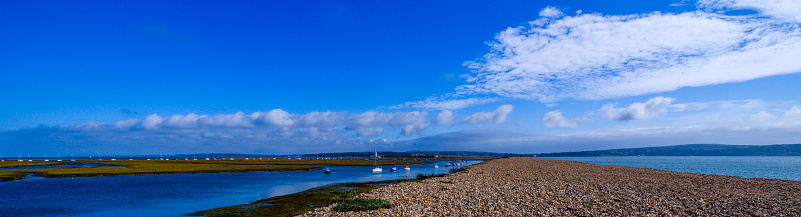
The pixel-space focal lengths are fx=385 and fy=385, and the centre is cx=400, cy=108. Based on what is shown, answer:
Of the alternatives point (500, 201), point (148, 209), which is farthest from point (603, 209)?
point (148, 209)

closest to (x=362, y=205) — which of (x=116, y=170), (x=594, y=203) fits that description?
(x=594, y=203)

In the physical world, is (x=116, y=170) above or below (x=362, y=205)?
below

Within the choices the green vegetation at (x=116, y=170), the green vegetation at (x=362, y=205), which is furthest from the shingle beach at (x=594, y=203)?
the green vegetation at (x=116, y=170)

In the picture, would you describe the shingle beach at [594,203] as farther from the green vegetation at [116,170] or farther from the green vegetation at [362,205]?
the green vegetation at [116,170]

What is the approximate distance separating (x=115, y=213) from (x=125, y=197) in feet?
37.1

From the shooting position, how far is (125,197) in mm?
37250

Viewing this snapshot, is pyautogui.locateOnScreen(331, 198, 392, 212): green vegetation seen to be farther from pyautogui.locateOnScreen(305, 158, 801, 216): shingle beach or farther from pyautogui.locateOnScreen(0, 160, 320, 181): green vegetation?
pyautogui.locateOnScreen(0, 160, 320, 181): green vegetation

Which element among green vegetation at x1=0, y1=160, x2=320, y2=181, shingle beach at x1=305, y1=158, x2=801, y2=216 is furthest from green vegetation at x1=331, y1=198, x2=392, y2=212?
green vegetation at x1=0, y1=160, x2=320, y2=181

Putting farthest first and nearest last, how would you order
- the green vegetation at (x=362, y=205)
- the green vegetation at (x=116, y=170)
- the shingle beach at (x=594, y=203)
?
1. the green vegetation at (x=116, y=170)
2. the green vegetation at (x=362, y=205)
3. the shingle beach at (x=594, y=203)

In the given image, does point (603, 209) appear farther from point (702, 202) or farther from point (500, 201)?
point (702, 202)

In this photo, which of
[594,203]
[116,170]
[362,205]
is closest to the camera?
[594,203]

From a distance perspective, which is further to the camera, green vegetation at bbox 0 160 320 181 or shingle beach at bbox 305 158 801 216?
green vegetation at bbox 0 160 320 181

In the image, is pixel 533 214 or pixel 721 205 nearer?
pixel 533 214

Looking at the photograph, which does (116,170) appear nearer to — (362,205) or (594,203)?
(362,205)
